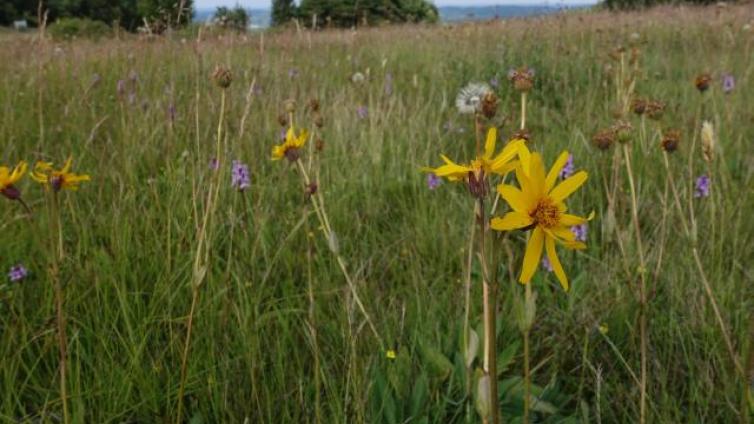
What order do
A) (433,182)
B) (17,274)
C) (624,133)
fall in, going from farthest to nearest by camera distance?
(433,182) < (17,274) < (624,133)

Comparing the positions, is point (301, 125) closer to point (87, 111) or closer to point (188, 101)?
point (188, 101)

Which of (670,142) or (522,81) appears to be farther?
(670,142)

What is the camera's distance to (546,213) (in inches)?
19.4

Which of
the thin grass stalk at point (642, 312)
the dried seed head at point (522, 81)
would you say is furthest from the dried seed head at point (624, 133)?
the dried seed head at point (522, 81)

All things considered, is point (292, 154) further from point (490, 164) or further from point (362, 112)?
point (362, 112)

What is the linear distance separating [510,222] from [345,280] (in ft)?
2.86

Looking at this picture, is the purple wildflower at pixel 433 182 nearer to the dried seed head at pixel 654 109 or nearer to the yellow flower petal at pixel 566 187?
the dried seed head at pixel 654 109

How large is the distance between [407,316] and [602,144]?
0.46 m

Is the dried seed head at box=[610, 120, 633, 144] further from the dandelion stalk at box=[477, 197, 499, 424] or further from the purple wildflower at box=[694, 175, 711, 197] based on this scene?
the purple wildflower at box=[694, 175, 711, 197]

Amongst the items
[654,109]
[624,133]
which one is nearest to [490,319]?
[624,133]

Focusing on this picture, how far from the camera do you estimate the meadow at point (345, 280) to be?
0.90m

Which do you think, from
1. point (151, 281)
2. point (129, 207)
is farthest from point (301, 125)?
point (151, 281)

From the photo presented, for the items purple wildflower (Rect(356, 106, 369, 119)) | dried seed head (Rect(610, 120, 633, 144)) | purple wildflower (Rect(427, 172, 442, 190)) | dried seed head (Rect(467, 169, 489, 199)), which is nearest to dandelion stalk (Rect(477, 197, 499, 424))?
dried seed head (Rect(467, 169, 489, 199))

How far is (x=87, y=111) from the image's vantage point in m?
2.30
